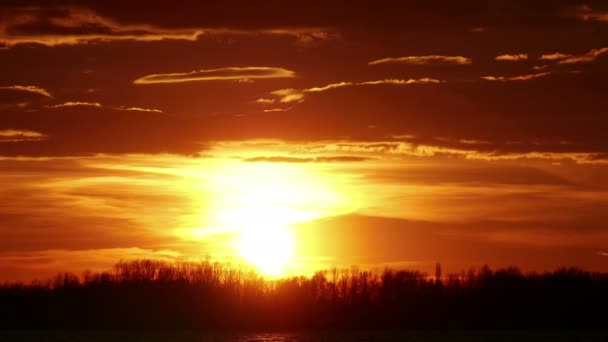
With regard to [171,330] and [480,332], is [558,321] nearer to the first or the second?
[480,332]

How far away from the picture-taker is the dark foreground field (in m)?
103

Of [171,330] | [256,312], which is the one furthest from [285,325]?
[171,330]

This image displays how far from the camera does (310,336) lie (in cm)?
11156

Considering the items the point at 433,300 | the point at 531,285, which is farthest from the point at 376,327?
the point at 531,285

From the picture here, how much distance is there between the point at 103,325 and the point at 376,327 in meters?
28.3

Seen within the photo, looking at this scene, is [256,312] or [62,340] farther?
[256,312]

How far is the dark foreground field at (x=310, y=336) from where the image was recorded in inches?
4053

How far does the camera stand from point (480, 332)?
11938cm

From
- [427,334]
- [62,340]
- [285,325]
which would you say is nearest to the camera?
[62,340]

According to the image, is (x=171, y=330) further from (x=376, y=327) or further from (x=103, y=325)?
(x=376, y=327)

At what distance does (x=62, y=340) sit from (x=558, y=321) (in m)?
52.8

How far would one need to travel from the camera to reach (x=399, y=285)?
13150 cm

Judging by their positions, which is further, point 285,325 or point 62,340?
point 285,325

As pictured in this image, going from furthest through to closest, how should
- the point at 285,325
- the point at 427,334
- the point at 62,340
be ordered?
the point at 285,325, the point at 427,334, the point at 62,340
